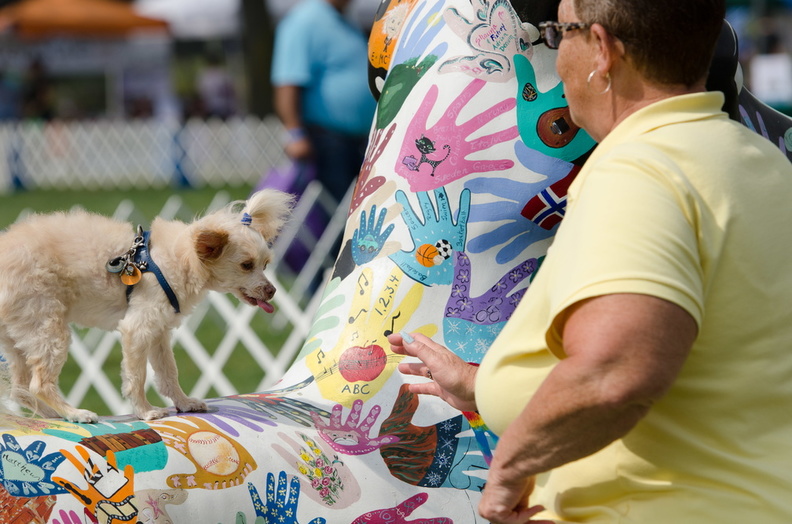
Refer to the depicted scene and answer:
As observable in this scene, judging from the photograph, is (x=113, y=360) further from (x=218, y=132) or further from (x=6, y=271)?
(x=218, y=132)

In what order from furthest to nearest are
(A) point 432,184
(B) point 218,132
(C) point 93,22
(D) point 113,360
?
(C) point 93,22 < (B) point 218,132 < (D) point 113,360 < (A) point 432,184

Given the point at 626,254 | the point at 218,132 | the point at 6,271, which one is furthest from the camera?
the point at 218,132

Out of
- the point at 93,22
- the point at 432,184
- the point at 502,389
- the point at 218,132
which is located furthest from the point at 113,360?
the point at 93,22

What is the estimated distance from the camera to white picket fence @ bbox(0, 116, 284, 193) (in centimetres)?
1731

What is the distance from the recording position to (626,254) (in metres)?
1.39

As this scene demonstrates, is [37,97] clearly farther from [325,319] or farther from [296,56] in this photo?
[325,319]

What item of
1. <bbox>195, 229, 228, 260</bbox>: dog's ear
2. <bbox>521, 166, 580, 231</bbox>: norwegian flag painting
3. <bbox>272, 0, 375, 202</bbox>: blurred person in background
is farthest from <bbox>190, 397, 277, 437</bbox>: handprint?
<bbox>272, 0, 375, 202</bbox>: blurred person in background

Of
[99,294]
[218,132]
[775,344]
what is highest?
[775,344]

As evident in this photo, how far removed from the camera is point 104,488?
1.89 m

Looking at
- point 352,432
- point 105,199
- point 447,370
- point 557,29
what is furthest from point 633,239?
point 105,199

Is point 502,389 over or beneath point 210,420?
over

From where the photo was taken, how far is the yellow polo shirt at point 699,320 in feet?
4.76

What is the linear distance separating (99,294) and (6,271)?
8.3 inches

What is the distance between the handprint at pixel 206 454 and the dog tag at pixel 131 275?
33 centimetres
